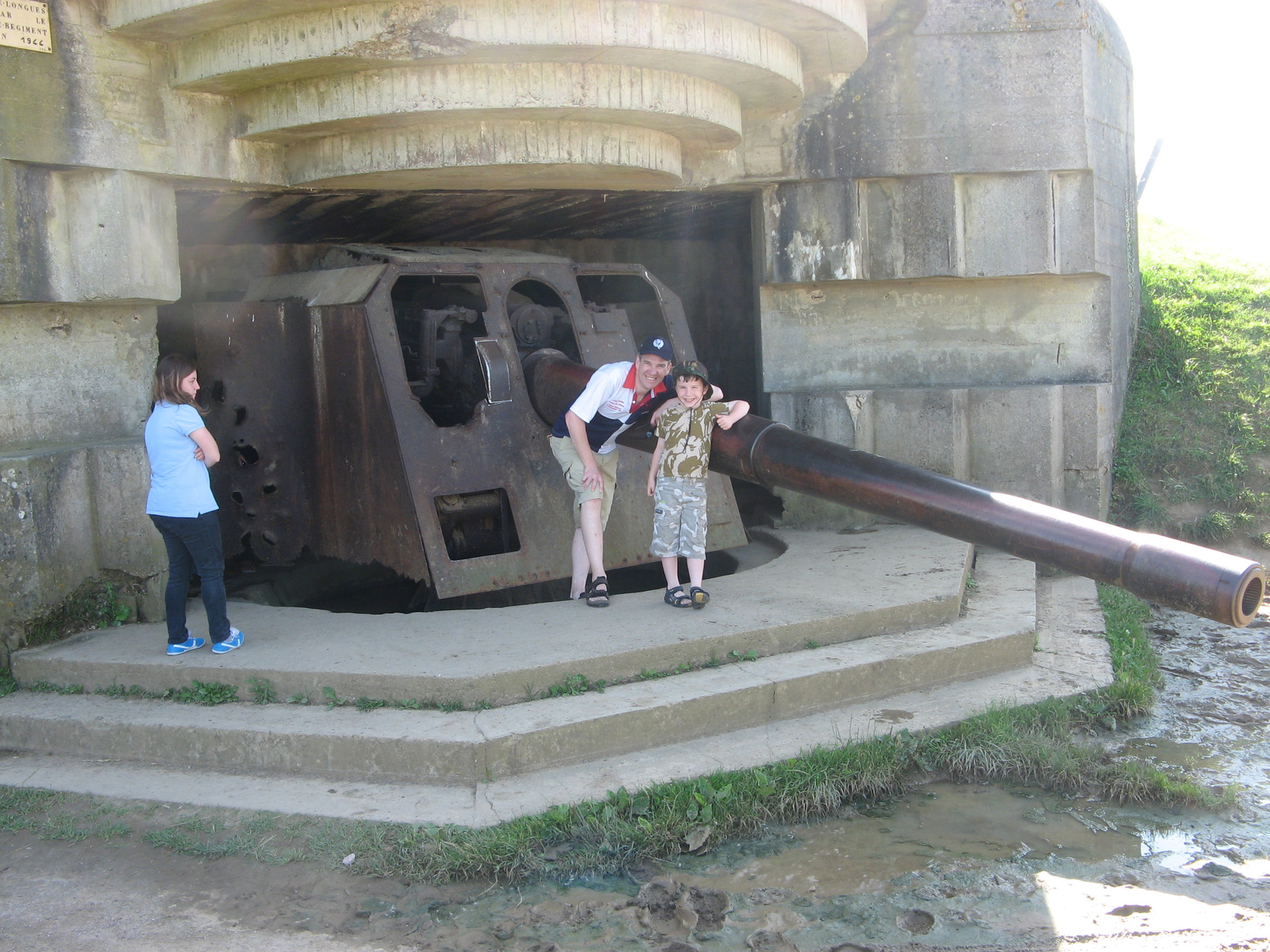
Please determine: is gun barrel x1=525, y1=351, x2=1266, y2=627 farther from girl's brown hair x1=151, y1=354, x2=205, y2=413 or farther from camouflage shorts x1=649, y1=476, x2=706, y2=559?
girl's brown hair x1=151, y1=354, x2=205, y2=413

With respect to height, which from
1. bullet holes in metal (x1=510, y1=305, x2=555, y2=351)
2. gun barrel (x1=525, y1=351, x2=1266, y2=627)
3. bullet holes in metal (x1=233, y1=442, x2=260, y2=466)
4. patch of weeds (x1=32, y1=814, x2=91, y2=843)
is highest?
bullet holes in metal (x1=510, y1=305, x2=555, y2=351)

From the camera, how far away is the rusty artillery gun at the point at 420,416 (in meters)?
5.03

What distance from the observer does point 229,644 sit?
4309mm

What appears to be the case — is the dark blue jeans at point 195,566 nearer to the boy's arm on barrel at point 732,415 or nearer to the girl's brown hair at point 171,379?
the girl's brown hair at point 171,379

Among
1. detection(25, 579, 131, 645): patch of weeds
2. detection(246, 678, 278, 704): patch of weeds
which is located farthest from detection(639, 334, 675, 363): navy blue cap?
detection(25, 579, 131, 645): patch of weeds

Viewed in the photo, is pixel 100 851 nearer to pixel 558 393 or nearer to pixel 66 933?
pixel 66 933

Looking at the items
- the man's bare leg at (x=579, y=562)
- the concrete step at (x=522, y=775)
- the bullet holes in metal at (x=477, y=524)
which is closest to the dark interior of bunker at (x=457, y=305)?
the bullet holes in metal at (x=477, y=524)

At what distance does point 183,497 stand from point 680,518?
1.95m

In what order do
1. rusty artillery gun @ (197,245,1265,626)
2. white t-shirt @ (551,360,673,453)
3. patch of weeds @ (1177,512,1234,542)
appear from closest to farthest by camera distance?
white t-shirt @ (551,360,673,453), rusty artillery gun @ (197,245,1265,626), patch of weeds @ (1177,512,1234,542)

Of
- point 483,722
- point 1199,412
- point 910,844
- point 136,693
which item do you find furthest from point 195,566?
point 1199,412

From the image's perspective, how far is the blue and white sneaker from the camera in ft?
14.1

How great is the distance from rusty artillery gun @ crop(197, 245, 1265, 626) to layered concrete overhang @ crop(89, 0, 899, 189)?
0.62m

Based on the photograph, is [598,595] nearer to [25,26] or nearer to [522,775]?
[522,775]

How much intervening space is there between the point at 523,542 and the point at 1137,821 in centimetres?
286
